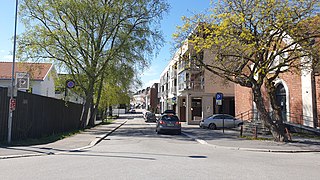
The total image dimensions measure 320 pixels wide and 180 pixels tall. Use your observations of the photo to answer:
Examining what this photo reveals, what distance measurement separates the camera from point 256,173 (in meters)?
8.38

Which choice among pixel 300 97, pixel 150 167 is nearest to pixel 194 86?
pixel 300 97

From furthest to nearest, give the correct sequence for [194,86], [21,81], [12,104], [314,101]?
[194,86], [314,101], [21,81], [12,104]

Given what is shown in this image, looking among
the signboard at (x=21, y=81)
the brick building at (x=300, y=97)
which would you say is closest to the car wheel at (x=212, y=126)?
the brick building at (x=300, y=97)

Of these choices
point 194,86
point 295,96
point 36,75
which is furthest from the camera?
point 194,86

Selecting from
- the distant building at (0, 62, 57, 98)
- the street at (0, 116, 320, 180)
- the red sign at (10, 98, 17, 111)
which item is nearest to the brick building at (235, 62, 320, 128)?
the street at (0, 116, 320, 180)

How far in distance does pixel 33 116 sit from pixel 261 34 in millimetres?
12840

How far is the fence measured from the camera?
14.2 metres

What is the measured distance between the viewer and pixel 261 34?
53.0ft

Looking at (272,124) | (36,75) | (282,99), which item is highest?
(36,75)

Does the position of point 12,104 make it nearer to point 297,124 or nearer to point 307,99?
point 307,99

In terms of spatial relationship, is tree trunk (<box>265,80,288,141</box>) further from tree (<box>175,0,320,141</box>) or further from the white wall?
the white wall

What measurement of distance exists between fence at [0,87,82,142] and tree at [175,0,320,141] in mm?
8819

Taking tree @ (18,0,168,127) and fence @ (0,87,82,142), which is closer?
fence @ (0,87,82,142)

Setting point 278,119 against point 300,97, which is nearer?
point 278,119
